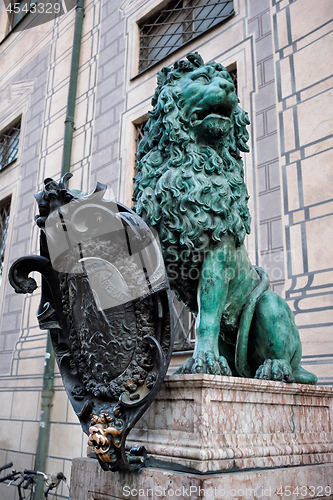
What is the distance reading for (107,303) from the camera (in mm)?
1676

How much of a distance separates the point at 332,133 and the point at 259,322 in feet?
7.55

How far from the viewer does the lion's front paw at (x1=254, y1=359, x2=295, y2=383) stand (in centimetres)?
195

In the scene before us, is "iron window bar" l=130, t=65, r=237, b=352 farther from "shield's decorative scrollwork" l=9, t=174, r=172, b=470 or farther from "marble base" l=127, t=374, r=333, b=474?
"shield's decorative scrollwork" l=9, t=174, r=172, b=470

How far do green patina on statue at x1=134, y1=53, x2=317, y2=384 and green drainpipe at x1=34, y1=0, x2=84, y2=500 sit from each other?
4163 mm

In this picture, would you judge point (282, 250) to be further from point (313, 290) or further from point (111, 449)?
point (111, 449)

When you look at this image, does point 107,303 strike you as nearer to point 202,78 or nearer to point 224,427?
point 224,427

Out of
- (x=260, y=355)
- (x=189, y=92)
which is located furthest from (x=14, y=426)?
(x=189, y=92)

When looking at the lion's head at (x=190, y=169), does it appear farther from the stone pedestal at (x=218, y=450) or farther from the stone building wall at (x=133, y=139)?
the stone building wall at (x=133, y=139)

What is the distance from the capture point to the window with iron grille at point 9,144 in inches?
339

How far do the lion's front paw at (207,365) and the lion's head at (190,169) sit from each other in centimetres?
36

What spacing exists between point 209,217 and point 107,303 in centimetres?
59

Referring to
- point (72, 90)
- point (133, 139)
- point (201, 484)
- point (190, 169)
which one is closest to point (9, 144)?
point (72, 90)

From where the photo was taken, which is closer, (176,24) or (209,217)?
(209,217)

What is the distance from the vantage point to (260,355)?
2.07 meters
